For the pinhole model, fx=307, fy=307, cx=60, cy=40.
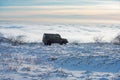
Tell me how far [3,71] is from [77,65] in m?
5.39

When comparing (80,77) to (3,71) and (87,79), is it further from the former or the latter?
(3,71)

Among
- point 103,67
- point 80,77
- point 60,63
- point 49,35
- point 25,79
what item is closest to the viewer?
point 25,79

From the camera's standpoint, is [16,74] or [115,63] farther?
[115,63]

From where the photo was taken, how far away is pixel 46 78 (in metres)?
13.6

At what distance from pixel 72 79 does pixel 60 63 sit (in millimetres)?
6113

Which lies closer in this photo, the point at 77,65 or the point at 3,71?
the point at 3,71

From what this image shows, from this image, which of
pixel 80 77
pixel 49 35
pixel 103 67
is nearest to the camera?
pixel 80 77

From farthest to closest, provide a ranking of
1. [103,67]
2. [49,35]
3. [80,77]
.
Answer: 1. [49,35]
2. [103,67]
3. [80,77]

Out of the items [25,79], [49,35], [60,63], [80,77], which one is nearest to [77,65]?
[60,63]

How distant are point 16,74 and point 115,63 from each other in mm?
6413

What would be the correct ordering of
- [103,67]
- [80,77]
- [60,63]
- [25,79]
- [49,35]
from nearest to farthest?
[25,79]
[80,77]
[103,67]
[60,63]
[49,35]

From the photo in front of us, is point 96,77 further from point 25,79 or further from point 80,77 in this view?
point 25,79

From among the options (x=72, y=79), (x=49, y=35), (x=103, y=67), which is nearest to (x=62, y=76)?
(x=72, y=79)

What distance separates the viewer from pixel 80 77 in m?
14.1
